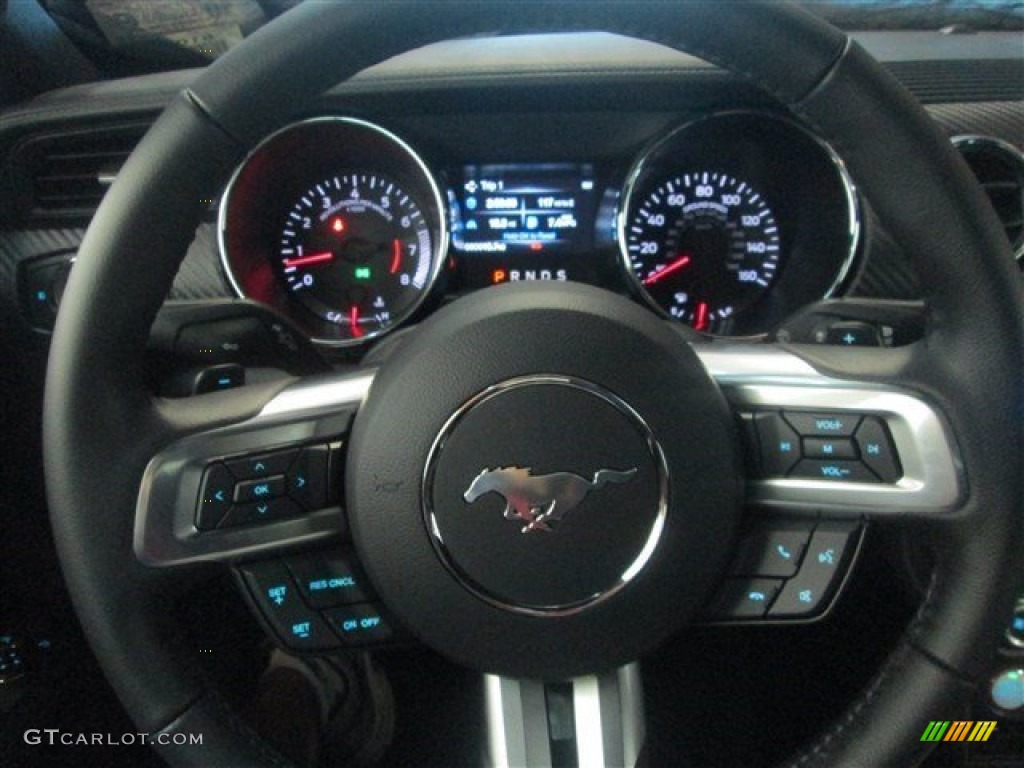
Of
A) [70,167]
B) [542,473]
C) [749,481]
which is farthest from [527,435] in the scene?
[70,167]

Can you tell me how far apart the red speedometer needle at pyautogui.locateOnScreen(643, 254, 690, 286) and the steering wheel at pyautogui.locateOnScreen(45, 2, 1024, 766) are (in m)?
0.82

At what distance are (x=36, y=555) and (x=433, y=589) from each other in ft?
3.13

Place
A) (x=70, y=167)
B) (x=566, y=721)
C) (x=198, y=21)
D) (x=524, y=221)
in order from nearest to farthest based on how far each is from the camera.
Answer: (x=566, y=721) < (x=70, y=167) < (x=524, y=221) < (x=198, y=21)

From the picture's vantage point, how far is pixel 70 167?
165cm

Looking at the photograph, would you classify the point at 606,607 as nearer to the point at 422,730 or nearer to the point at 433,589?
the point at 433,589

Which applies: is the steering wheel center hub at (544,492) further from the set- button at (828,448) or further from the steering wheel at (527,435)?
the set- button at (828,448)

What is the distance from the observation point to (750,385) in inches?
39.7

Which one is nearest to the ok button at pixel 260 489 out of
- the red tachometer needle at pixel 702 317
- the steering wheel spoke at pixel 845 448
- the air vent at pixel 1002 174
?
the steering wheel spoke at pixel 845 448

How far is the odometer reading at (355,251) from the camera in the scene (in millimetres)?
1793

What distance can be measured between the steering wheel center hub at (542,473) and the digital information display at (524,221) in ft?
2.70

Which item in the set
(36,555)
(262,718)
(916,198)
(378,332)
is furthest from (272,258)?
(916,198)

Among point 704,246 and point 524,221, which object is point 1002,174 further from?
point 524,221

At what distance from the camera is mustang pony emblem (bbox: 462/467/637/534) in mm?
938

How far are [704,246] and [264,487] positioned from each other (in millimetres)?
1015
